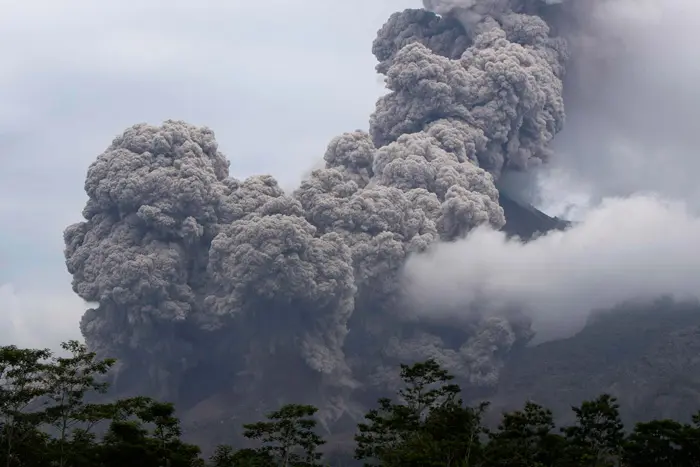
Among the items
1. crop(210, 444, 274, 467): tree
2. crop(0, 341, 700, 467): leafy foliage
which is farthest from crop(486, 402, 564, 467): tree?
crop(210, 444, 274, 467): tree

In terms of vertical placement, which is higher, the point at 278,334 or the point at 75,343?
the point at 278,334

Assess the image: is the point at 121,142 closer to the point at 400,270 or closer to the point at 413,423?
the point at 400,270

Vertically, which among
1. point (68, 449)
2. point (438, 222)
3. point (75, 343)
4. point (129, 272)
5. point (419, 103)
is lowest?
point (68, 449)

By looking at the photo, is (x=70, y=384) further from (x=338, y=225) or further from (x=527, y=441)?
(x=338, y=225)

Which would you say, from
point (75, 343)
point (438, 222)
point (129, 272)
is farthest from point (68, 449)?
point (438, 222)

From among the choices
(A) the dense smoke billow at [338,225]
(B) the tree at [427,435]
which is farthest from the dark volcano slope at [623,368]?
(B) the tree at [427,435]

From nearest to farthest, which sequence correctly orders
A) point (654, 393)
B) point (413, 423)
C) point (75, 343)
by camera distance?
point (75, 343)
point (413, 423)
point (654, 393)

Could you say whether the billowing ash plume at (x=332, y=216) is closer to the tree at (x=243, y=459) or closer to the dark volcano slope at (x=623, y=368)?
the dark volcano slope at (x=623, y=368)

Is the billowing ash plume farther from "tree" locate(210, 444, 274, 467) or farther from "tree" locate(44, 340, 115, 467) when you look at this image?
"tree" locate(44, 340, 115, 467)
